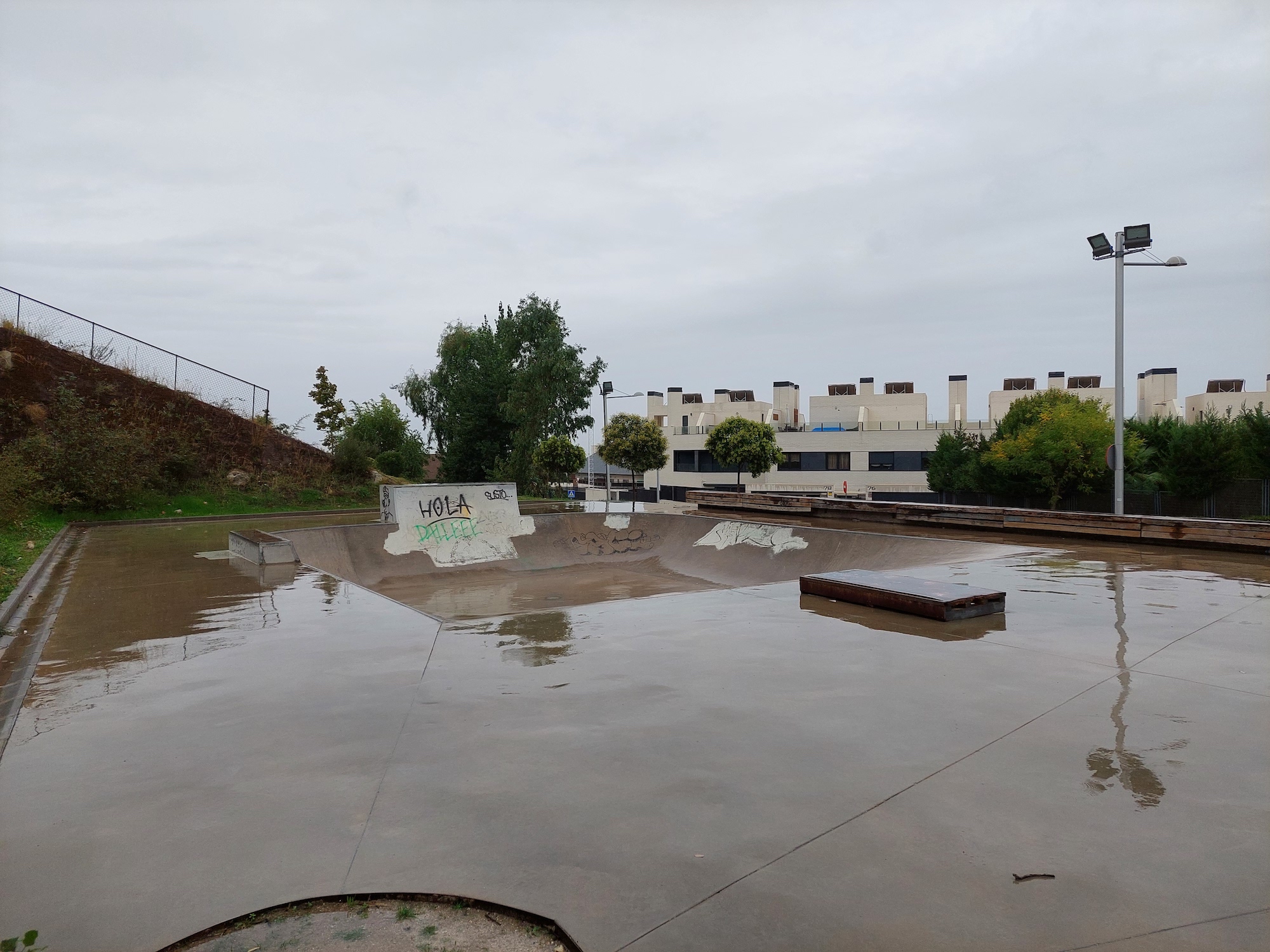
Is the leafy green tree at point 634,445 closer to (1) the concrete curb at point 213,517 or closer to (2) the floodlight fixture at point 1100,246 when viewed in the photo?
(1) the concrete curb at point 213,517

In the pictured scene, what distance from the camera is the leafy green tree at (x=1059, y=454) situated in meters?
21.9

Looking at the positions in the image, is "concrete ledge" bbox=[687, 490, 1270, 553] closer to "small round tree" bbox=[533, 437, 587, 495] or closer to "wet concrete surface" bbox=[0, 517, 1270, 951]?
"wet concrete surface" bbox=[0, 517, 1270, 951]

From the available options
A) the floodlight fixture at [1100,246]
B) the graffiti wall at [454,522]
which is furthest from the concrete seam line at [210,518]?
the floodlight fixture at [1100,246]

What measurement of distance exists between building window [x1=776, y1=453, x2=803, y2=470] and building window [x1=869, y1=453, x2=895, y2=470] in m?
4.68

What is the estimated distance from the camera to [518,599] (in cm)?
1212

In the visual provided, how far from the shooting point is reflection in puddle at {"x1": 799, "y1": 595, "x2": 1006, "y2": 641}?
649 centimetres

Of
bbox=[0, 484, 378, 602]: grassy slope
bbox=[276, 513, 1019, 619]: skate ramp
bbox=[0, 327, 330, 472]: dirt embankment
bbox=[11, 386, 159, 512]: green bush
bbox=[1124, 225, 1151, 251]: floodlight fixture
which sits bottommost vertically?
bbox=[276, 513, 1019, 619]: skate ramp

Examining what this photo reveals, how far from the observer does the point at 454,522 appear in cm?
1678

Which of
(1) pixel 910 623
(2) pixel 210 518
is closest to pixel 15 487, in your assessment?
(2) pixel 210 518

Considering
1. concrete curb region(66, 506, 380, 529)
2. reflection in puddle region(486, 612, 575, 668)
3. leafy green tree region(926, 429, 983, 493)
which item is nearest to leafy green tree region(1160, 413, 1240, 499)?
leafy green tree region(926, 429, 983, 493)

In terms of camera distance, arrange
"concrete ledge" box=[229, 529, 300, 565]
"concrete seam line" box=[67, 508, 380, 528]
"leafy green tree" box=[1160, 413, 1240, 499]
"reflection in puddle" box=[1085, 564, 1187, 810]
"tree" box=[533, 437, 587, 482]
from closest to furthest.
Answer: "reflection in puddle" box=[1085, 564, 1187, 810]
"concrete ledge" box=[229, 529, 300, 565]
"concrete seam line" box=[67, 508, 380, 528]
"leafy green tree" box=[1160, 413, 1240, 499]
"tree" box=[533, 437, 587, 482]

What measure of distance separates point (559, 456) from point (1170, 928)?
1131 inches

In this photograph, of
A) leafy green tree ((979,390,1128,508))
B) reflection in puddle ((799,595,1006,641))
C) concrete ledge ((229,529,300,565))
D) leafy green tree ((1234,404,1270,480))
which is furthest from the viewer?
leafy green tree ((979,390,1128,508))

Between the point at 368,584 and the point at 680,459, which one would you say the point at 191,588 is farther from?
the point at 680,459
